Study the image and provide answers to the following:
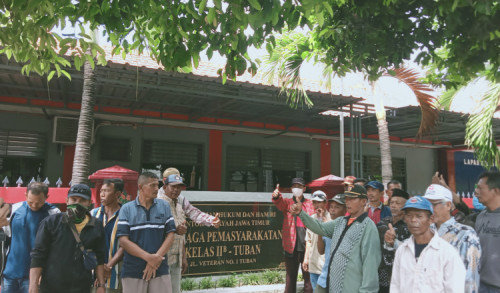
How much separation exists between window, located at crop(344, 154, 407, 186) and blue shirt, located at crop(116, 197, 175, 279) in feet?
39.1

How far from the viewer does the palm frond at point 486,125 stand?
8.02 metres

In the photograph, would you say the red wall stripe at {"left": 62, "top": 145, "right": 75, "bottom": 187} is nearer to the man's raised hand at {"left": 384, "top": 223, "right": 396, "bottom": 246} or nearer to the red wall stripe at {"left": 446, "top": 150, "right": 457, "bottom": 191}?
the man's raised hand at {"left": 384, "top": 223, "right": 396, "bottom": 246}

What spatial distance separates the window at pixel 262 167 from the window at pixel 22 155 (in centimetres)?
554

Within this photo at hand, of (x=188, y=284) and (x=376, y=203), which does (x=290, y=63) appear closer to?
(x=376, y=203)

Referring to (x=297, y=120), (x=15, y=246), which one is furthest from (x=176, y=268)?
(x=297, y=120)

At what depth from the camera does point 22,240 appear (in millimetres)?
4234

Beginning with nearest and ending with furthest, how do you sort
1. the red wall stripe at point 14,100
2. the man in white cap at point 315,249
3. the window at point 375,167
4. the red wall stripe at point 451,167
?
the man in white cap at point 315,249 < the red wall stripe at point 14,100 < the window at point 375,167 < the red wall stripe at point 451,167

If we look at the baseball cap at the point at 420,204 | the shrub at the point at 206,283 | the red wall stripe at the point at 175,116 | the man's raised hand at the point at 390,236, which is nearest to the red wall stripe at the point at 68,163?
the red wall stripe at the point at 175,116

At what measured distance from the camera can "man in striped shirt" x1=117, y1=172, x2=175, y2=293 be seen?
3920 millimetres

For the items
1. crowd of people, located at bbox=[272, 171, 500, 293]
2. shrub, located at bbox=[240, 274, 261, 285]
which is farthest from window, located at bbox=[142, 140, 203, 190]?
crowd of people, located at bbox=[272, 171, 500, 293]

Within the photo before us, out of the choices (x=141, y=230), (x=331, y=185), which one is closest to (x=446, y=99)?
(x=331, y=185)

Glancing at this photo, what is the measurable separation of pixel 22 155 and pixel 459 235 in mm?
10985

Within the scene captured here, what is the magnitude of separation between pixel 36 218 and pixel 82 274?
3.59 feet

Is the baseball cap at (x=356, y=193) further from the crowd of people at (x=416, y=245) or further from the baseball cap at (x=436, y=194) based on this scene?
the baseball cap at (x=436, y=194)
